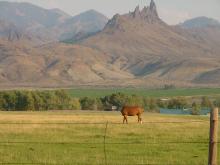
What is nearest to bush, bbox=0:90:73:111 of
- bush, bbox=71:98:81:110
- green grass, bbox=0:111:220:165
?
bush, bbox=71:98:81:110

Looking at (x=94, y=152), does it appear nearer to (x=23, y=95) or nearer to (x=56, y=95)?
(x=23, y=95)

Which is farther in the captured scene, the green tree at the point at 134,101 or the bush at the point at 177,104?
the bush at the point at 177,104

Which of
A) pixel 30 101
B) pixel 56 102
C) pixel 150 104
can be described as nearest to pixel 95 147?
pixel 30 101

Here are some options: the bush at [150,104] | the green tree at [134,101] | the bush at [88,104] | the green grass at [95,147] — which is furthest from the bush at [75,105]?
the green grass at [95,147]

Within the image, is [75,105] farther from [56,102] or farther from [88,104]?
[88,104]

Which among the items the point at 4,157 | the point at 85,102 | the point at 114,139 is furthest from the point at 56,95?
the point at 4,157

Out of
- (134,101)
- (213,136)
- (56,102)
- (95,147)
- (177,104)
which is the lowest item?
(95,147)

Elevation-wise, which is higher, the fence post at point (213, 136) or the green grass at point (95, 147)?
the fence post at point (213, 136)

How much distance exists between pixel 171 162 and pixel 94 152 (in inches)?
142

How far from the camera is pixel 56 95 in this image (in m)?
111

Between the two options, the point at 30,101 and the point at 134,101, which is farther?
the point at 134,101

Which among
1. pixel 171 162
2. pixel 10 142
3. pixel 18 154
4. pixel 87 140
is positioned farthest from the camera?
pixel 87 140

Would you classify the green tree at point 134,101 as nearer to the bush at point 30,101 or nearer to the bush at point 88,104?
the bush at point 88,104

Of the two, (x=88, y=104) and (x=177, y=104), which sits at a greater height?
(x=177, y=104)
